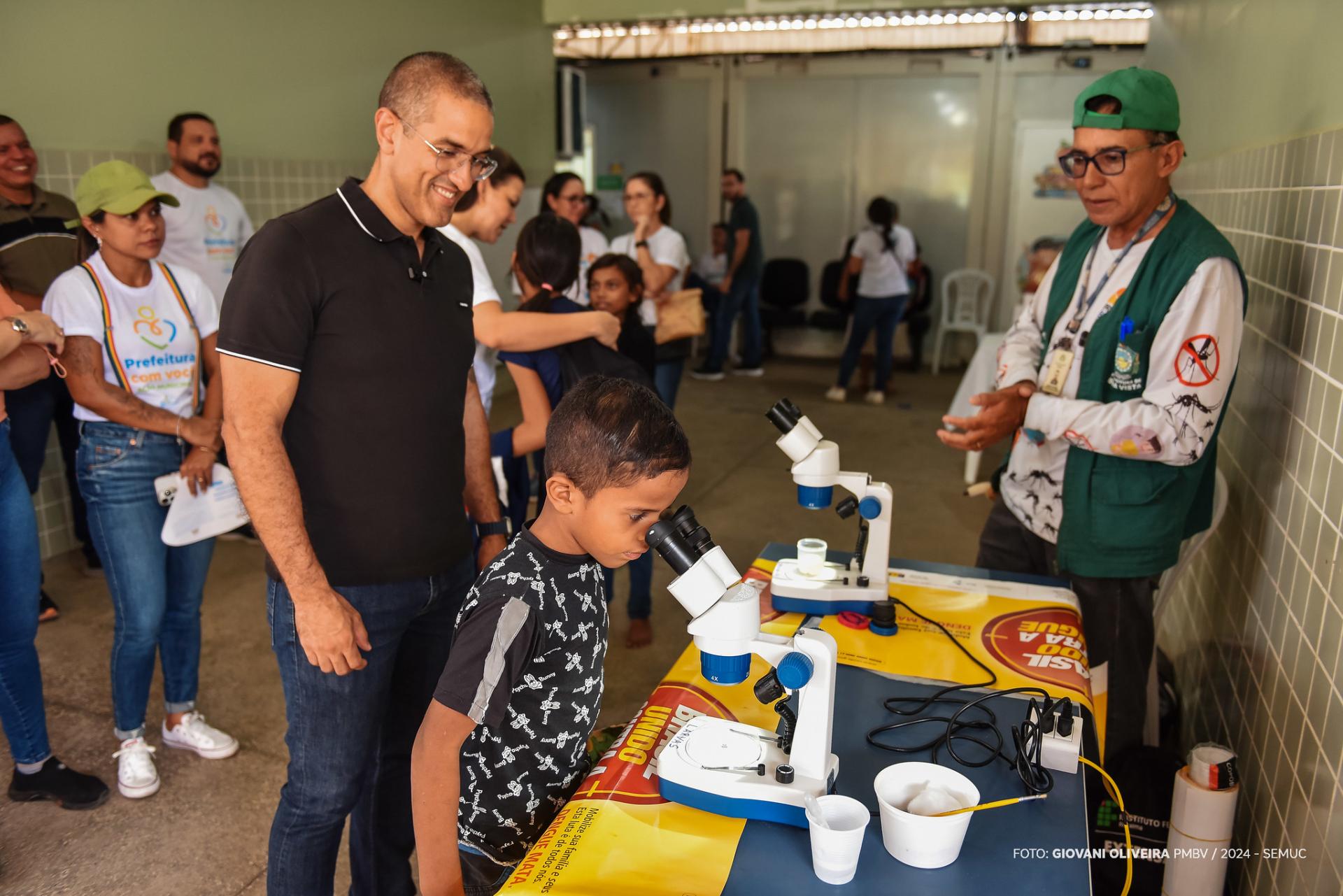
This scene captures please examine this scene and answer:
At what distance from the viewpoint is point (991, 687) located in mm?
1529

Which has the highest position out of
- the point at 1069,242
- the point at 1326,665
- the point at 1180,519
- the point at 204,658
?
the point at 1069,242

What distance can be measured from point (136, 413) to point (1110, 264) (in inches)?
88.0

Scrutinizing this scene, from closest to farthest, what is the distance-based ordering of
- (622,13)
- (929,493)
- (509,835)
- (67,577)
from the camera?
(509,835) → (67,577) → (929,493) → (622,13)

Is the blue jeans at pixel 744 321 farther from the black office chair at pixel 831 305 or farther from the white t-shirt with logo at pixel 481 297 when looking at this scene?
the white t-shirt with logo at pixel 481 297

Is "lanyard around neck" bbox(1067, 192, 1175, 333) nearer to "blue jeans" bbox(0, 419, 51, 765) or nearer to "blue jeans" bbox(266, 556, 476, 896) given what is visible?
"blue jeans" bbox(266, 556, 476, 896)

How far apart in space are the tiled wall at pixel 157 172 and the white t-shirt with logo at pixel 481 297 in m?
2.02

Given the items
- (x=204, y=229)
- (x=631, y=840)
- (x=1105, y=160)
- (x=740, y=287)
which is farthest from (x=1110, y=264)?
(x=740, y=287)

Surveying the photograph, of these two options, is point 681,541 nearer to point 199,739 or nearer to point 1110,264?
point 1110,264

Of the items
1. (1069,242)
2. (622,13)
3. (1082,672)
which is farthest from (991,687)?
(622,13)

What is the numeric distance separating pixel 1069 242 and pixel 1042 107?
7.05m

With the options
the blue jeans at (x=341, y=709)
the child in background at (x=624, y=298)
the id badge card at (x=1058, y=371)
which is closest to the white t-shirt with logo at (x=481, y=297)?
the child in background at (x=624, y=298)

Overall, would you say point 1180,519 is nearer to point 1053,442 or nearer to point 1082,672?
point 1053,442

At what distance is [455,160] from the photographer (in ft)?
4.98

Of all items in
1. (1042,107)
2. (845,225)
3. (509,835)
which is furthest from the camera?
(845,225)
